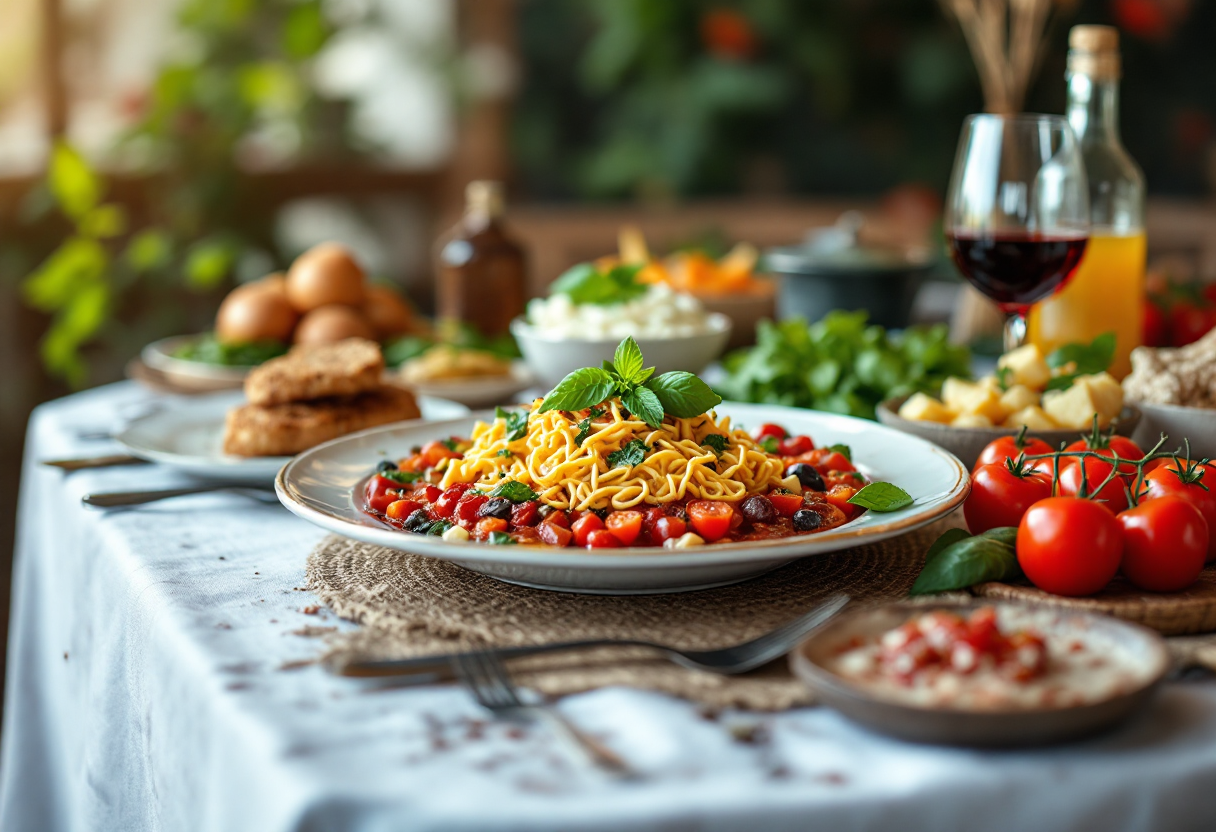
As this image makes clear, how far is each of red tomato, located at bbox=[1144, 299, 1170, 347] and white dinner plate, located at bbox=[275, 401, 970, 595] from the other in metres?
1.21

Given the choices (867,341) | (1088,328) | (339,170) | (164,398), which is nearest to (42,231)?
(339,170)

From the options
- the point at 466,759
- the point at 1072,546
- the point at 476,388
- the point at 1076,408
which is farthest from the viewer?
the point at 476,388

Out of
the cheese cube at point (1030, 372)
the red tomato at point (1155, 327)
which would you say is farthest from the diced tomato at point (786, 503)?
the red tomato at point (1155, 327)

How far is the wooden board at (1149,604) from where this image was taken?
1.22 meters

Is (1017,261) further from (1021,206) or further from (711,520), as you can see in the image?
(711,520)

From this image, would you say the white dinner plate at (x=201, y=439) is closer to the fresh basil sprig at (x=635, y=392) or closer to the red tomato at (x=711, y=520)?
the fresh basil sprig at (x=635, y=392)

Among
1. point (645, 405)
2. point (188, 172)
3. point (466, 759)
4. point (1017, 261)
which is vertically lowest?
point (466, 759)

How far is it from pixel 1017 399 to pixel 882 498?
0.52 meters

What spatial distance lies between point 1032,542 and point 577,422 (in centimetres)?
60

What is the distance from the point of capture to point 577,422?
154 centimetres

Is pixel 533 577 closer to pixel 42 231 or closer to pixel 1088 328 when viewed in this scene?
pixel 1088 328

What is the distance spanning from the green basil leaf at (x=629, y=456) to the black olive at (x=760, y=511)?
160 millimetres

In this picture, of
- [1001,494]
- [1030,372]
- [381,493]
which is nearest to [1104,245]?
[1030,372]

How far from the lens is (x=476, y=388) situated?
244 centimetres
